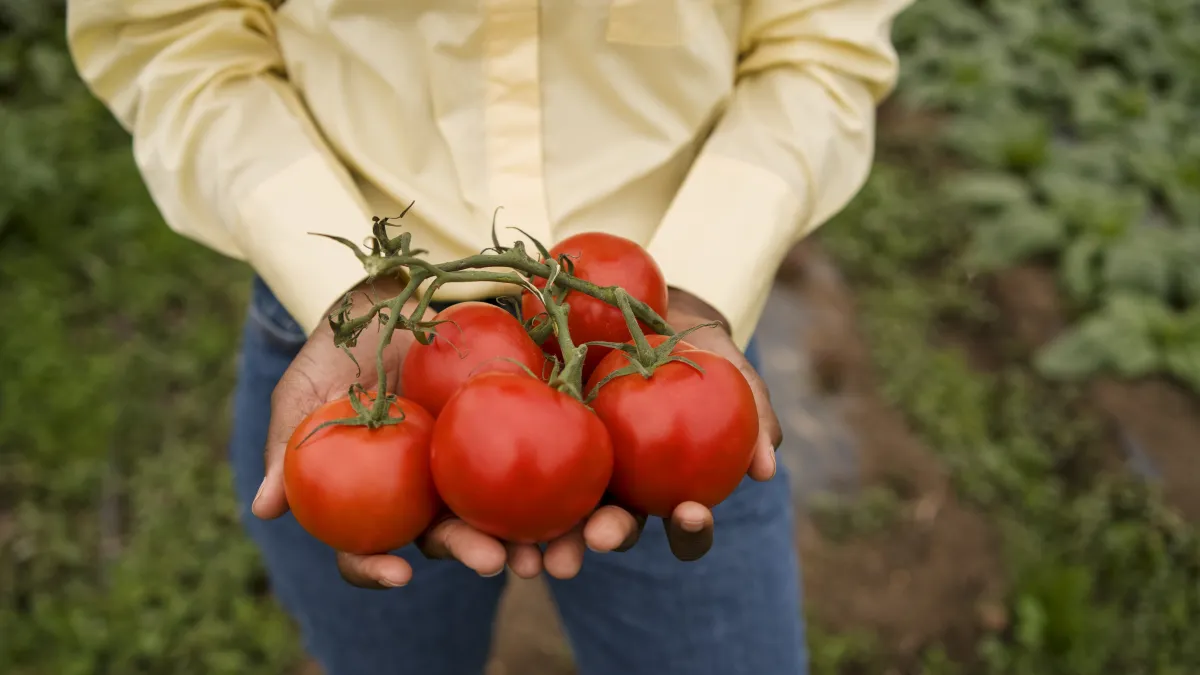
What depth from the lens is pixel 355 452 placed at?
1.10m

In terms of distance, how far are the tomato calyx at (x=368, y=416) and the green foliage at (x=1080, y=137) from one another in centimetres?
254

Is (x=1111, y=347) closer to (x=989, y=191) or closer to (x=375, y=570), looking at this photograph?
(x=989, y=191)

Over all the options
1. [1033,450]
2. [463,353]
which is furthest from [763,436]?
[1033,450]

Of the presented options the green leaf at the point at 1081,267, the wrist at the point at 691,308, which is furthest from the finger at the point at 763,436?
the green leaf at the point at 1081,267

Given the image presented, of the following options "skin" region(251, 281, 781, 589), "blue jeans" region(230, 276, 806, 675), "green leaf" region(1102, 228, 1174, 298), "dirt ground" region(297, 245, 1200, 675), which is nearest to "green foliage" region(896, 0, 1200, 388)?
"green leaf" region(1102, 228, 1174, 298)

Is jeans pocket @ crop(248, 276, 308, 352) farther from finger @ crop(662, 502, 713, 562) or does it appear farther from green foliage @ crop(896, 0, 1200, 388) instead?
green foliage @ crop(896, 0, 1200, 388)

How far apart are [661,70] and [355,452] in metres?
0.67

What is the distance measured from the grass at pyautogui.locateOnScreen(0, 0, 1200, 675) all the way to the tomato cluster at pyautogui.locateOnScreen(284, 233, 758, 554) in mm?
1578

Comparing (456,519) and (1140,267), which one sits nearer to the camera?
(456,519)

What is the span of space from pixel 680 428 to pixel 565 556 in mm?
188

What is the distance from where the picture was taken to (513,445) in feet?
3.49

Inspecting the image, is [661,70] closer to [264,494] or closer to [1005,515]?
[264,494]

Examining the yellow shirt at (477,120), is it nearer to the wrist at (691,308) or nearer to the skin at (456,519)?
the wrist at (691,308)

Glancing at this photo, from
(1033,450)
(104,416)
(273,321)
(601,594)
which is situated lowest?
(1033,450)
